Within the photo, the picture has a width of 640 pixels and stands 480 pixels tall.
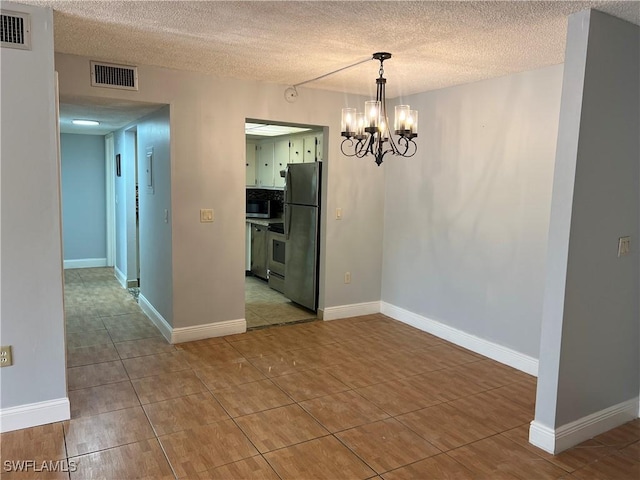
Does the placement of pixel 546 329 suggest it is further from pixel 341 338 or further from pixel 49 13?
pixel 49 13

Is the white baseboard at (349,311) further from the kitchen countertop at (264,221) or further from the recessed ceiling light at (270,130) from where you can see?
the recessed ceiling light at (270,130)

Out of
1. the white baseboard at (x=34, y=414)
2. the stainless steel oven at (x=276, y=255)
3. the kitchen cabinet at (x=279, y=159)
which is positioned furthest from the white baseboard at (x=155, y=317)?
the kitchen cabinet at (x=279, y=159)

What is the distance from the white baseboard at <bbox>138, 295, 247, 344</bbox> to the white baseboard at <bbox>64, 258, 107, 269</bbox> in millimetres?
3664

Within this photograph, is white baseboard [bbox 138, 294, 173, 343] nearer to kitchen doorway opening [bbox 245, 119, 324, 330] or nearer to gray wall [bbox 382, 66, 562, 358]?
kitchen doorway opening [bbox 245, 119, 324, 330]

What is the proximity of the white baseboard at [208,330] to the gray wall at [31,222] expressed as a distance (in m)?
1.46

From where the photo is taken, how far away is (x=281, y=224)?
20.9ft

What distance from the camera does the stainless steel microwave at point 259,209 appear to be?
7027 mm

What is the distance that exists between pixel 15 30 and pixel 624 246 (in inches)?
139

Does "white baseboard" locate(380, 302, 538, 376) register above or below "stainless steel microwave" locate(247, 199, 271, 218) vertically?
below

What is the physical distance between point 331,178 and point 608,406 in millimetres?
2985

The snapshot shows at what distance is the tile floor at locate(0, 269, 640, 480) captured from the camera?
2.43 metres

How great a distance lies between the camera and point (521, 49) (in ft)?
10.0

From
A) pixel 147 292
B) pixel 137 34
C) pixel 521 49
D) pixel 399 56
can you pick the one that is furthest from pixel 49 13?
pixel 147 292

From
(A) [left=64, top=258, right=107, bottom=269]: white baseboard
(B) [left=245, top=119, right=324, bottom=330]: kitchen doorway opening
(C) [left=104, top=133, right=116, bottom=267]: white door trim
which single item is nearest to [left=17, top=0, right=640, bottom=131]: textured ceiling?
(B) [left=245, top=119, right=324, bottom=330]: kitchen doorway opening
